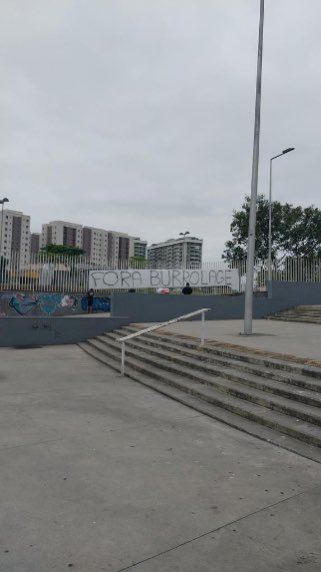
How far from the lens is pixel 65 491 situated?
11.2 feet

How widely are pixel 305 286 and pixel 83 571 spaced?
64.8 ft

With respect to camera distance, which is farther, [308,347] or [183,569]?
[308,347]

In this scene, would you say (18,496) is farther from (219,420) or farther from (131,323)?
(131,323)

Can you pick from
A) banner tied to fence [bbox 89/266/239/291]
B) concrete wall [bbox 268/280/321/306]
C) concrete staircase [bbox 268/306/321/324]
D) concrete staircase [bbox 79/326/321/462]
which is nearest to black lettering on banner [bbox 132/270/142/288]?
banner tied to fence [bbox 89/266/239/291]

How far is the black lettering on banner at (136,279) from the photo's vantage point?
20.6 m

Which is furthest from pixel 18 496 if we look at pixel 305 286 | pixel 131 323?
pixel 305 286

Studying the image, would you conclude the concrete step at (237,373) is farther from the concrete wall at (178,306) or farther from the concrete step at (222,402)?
the concrete wall at (178,306)

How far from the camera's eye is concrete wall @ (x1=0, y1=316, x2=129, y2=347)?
521 inches

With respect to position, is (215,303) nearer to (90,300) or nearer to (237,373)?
(90,300)

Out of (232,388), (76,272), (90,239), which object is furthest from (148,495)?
(90,239)

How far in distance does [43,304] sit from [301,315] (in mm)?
12221

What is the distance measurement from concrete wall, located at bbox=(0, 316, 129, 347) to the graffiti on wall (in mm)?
5138

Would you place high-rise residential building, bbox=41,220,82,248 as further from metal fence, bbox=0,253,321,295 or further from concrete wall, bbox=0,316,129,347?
concrete wall, bbox=0,316,129,347

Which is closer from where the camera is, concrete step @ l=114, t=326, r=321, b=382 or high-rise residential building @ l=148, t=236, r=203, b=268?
concrete step @ l=114, t=326, r=321, b=382
